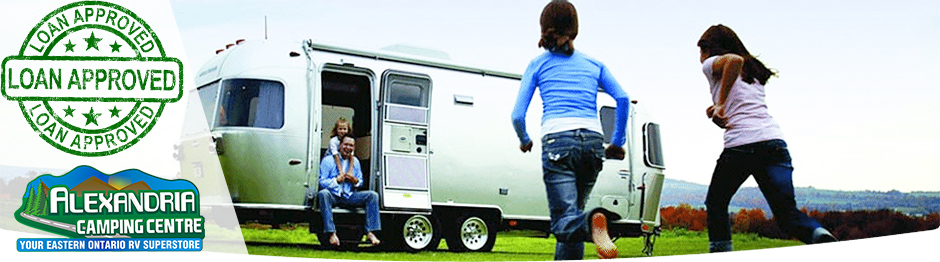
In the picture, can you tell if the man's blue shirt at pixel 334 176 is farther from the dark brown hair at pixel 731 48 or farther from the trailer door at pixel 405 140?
the dark brown hair at pixel 731 48

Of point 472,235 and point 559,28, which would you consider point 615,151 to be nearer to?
point 559,28

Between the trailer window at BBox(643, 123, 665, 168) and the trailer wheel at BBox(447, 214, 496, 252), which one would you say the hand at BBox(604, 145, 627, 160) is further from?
the trailer window at BBox(643, 123, 665, 168)

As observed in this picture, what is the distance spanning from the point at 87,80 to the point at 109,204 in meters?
0.65

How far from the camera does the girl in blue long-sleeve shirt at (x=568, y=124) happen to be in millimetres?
4656

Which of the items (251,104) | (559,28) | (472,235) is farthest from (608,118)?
(251,104)

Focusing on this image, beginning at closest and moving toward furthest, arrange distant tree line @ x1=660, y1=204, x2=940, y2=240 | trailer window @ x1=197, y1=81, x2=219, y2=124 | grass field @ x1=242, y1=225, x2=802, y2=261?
distant tree line @ x1=660, y1=204, x2=940, y2=240 → grass field @ x1=242, y1=225, x2=802, y2=261 → trailer window @ x1=197, y1=81, x2=219, y2=124

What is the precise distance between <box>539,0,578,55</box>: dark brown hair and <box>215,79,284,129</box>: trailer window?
2110 millimetres

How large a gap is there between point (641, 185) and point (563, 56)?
2.44m

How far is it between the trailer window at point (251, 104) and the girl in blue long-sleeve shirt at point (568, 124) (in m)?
2.06

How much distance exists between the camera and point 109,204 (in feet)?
18.3

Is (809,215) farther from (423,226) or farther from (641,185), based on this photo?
(423,226)

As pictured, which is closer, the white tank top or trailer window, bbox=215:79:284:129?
the white tank top

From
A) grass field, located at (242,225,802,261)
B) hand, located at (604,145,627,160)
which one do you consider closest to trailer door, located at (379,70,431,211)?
grass field, located at (242,225,802,261)

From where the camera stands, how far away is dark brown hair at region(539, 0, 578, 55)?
482cm
